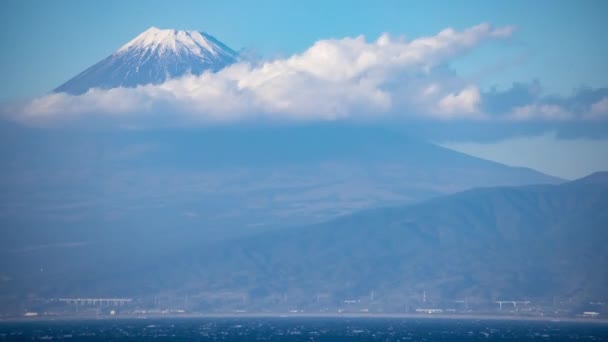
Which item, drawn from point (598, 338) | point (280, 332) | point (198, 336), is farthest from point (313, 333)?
point (598, 338)

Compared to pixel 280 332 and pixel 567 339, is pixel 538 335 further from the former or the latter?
pixel 280 332

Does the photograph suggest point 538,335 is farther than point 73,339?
Yes

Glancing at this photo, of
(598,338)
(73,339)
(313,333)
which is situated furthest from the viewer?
(313,333)

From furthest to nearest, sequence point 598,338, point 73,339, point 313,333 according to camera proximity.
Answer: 1. point 313,333
2. point 598,338
3. point 73,339

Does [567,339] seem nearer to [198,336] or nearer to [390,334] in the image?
[390,334]

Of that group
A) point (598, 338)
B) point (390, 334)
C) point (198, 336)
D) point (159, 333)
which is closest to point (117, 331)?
point (159, 333)

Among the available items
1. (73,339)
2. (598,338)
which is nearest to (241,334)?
(73,339)

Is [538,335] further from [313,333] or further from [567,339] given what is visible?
[313,333]

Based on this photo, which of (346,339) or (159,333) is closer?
(346,339)
